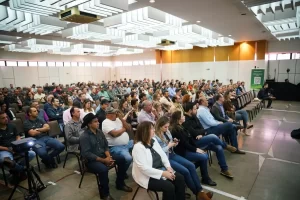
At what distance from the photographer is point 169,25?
598 cm

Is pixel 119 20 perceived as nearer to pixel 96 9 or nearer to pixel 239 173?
pixel 96 9

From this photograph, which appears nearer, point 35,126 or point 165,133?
point 165,133

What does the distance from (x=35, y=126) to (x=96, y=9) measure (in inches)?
107

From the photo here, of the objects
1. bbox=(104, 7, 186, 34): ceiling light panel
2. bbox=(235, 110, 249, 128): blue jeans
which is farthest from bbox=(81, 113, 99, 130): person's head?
bbox=(235, 110, 249, 128): blue jeans

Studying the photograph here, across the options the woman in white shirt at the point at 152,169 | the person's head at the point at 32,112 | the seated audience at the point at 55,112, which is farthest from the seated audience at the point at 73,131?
the seated audience at the point at 55,112

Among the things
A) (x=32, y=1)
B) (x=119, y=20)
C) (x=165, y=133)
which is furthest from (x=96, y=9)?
(x=165, y=133)

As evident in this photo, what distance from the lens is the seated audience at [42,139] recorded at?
350cm

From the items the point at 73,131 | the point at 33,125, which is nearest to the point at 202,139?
the point at 73,131

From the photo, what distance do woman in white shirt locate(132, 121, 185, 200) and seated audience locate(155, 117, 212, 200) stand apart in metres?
0.22

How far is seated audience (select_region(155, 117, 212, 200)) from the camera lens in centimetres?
254

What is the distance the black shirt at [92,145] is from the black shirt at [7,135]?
1511 mm

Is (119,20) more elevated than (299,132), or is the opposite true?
(119,20)

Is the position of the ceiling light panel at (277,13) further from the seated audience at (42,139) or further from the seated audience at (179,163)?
the seated audience at (42,139)

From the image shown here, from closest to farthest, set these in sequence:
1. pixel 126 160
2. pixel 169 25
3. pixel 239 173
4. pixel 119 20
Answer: pixel 126 160 < pixel 239 173 < pixel 119 20 < pixel 169 25
